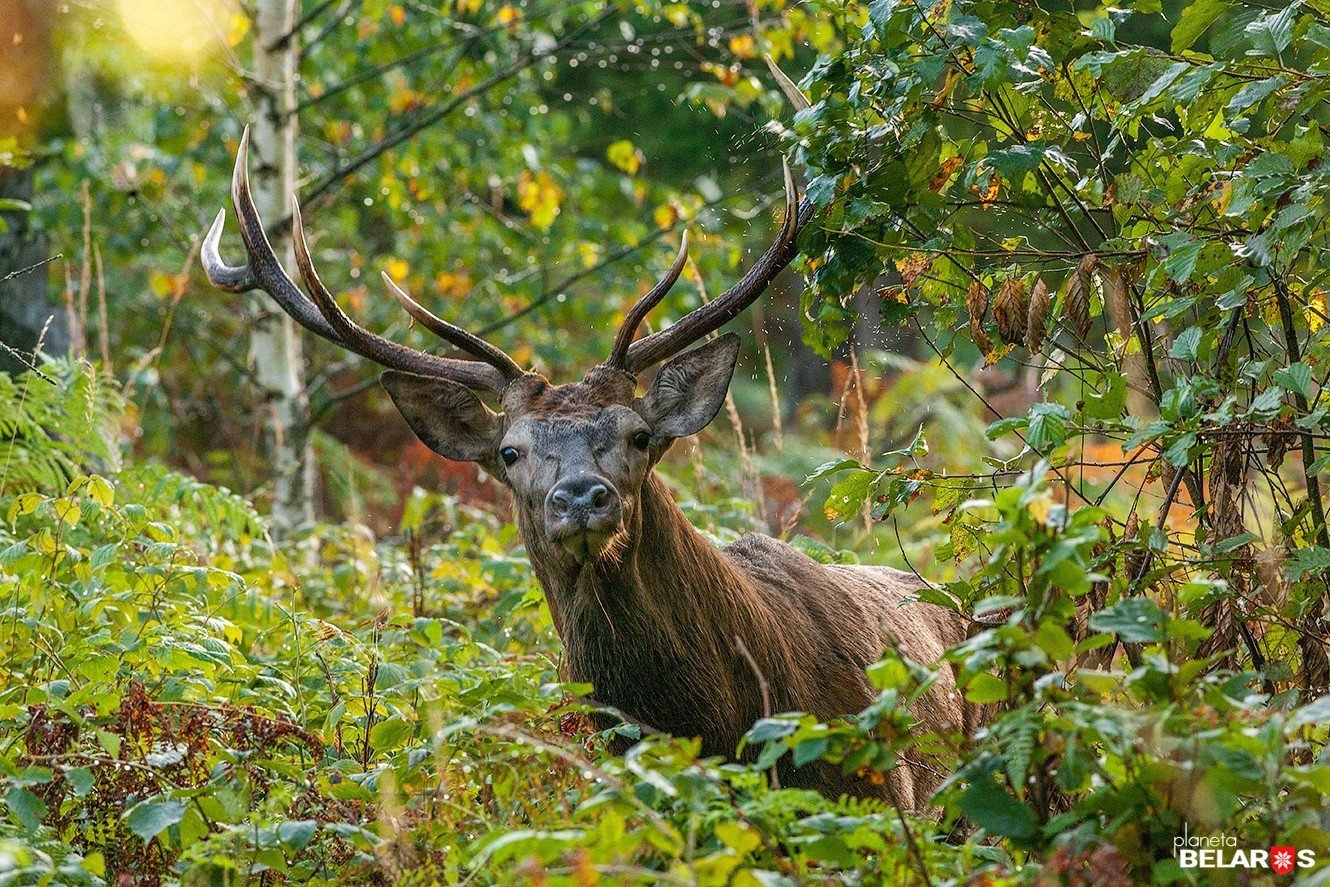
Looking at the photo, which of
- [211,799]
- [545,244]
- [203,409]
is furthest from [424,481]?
[211,799]

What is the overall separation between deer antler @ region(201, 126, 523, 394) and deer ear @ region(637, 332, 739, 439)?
0.53m

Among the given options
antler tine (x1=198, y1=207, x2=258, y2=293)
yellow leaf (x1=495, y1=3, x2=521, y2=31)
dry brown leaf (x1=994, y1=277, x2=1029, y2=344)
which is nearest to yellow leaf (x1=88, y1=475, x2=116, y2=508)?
antler tine (x1=198, y1=207, x2=258, y2=293)

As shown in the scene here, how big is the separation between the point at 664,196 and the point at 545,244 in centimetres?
106

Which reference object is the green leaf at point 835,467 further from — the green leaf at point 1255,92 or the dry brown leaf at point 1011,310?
the green leaf at point 1255,92

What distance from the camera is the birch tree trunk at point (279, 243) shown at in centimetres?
884

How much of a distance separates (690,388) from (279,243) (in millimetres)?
4383

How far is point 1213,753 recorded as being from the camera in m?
2.61

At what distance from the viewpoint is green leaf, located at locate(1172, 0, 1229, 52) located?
3873 millimetres

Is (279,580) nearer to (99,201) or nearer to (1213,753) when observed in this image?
(1213,753)

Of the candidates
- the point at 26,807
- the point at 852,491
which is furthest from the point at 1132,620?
the point at 26,807

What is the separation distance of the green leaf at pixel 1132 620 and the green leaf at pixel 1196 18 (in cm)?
182

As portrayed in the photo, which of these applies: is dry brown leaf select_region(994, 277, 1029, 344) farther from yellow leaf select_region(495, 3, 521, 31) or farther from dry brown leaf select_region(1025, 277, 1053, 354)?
yellow leaf select_region(495, 3, 521, 31)

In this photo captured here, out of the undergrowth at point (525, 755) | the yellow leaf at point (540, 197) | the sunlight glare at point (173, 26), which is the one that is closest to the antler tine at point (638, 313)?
the undergrowth at point (525, 755)

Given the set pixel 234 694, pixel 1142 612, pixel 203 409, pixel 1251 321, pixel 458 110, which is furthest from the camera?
pixel 203 409
